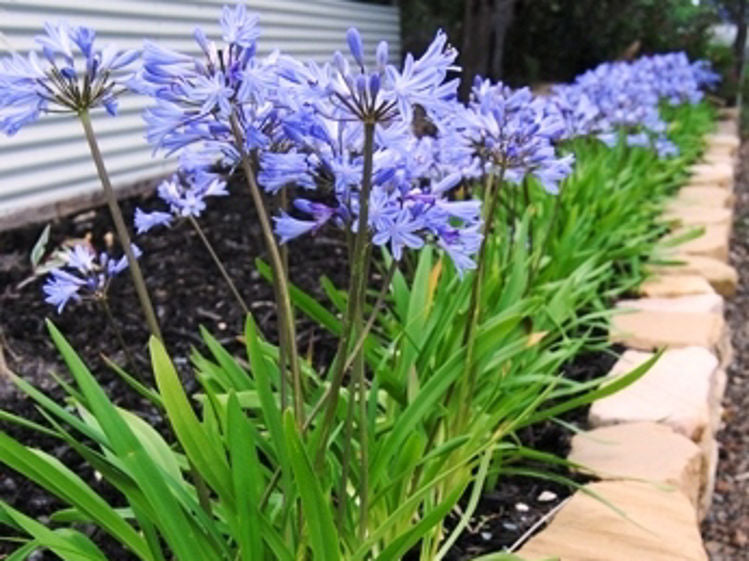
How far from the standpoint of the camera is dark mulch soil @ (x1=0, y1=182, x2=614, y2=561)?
180cm

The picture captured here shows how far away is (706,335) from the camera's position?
9.00ft

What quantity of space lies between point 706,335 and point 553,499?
3.56ft

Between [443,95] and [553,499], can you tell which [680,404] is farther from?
[443,95]

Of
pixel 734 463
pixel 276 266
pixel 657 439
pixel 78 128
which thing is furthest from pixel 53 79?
pixel 78 128

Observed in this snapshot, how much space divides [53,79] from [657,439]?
4.76 feet

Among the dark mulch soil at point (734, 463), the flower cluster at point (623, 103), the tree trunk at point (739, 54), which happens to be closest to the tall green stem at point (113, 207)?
the dark mulch soil at point (734, 463)

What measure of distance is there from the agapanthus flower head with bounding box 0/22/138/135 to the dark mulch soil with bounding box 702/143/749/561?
1.83 m

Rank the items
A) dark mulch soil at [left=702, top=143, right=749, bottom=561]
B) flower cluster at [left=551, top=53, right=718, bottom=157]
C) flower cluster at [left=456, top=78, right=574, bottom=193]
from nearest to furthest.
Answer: flower cluster at [left=456, top=78, right=574, bottom=193], dark mulch soil at [left=702, top=143, right=749, bottom=561], flower cluster at [left=551, top=53, right=718, bottom=157]

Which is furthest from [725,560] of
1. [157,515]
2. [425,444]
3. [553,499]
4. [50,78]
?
[50,78]

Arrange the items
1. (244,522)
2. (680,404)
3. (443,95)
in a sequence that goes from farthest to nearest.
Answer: (680,404)
(244,522)
(443,95)

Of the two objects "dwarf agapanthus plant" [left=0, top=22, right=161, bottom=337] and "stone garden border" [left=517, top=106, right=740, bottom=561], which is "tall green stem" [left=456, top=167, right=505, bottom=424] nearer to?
"stone garden border" [left=517, top=106, right=740, bottom=561]

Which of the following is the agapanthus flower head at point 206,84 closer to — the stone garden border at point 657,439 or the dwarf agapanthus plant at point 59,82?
the dwarf agapanthus plant at point 59,82

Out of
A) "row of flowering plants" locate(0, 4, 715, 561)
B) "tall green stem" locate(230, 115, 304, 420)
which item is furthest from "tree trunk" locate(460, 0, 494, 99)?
"tall green stem" locate(230, 115, 304, 420)

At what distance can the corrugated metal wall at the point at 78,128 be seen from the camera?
380 centimetres
